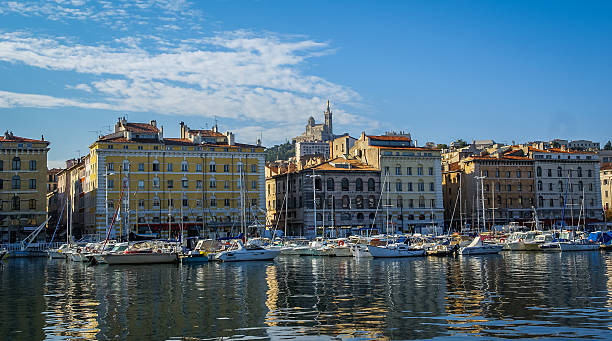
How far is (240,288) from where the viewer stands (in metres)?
36.4

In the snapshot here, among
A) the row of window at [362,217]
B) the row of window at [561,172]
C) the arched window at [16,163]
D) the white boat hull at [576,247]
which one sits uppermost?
the arched window at [16,163]

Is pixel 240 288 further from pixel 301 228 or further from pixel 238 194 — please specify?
pixel 301 228

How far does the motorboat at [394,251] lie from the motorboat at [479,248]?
4329 mm

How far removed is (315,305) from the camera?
93.7ft

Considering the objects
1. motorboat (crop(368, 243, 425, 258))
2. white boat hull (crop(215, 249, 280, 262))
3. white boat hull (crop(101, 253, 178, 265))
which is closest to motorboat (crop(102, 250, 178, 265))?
white boat hull (crop(101, 253, 178, 265))

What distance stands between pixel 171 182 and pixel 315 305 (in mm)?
63514

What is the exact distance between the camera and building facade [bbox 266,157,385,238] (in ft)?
324

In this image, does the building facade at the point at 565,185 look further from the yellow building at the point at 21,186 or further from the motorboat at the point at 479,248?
the yellow building at the point at 21,186

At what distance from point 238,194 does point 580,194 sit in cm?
6058

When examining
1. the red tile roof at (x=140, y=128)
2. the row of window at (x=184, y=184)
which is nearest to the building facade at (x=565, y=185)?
the row of window at (x=184, y=184)

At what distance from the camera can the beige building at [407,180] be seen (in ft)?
339

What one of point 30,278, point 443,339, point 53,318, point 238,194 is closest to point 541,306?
point 443,339

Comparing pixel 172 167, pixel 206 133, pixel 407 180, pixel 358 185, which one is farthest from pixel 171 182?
pixel 407 180

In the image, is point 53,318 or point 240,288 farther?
point 240,288
